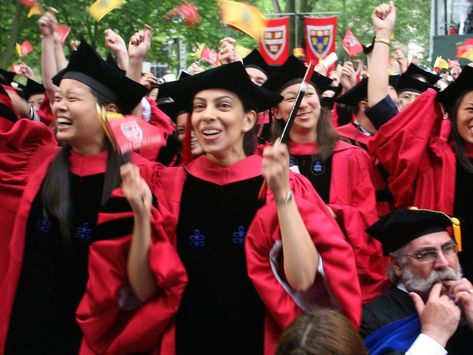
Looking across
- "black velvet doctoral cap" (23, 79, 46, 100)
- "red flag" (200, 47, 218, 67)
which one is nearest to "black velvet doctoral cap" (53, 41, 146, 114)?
"black velvet doctoral cap" (23, 79, 46, 100)

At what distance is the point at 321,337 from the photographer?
7.64 ft

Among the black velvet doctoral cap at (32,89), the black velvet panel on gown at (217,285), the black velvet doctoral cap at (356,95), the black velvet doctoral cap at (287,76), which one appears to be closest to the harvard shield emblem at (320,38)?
the black velvet doctoral cap at (32,89)

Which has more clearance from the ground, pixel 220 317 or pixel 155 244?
pixel 155 244

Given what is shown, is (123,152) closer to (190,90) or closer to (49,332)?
(190,90)

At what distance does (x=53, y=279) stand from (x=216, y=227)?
1.02 m

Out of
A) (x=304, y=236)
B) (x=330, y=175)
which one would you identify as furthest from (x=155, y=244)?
(x=330, y=175)

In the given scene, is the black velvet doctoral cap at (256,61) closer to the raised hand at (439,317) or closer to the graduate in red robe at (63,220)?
the graduate in red robe at (63,220)

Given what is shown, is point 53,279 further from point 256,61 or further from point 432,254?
point 256,61

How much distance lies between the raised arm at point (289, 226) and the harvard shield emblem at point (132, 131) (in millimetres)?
593

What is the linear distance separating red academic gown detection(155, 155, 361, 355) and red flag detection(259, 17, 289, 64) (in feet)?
29.5

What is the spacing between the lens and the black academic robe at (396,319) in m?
3.47

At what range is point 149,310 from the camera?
3.45m

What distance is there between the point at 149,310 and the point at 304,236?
0.86m

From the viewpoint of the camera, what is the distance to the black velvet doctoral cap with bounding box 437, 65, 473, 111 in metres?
4.27
